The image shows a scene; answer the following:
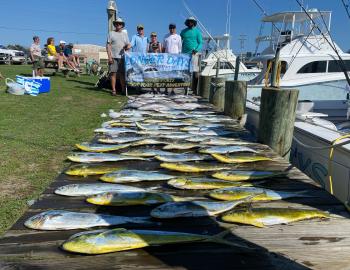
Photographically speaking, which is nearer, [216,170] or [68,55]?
[216,170]

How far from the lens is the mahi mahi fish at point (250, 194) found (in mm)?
3141

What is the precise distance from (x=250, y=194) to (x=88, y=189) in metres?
1.39

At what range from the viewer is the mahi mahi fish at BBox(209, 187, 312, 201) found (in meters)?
3.14

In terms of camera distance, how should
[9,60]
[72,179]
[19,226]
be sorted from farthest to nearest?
1. [9,60]
2. [72,179]
3. [19,226]

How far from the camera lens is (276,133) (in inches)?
189

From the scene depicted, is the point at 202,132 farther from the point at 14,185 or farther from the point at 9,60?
the point at 9,60

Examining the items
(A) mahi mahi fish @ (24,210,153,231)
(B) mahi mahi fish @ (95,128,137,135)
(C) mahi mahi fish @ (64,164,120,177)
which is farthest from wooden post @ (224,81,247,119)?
(A) mahi mahi fish @ (24,210,153,231)

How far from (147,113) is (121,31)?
4073mm

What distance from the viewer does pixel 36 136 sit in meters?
6.03

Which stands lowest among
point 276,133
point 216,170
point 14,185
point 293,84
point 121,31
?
point 14,185

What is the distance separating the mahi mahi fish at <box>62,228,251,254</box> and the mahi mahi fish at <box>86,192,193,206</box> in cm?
55

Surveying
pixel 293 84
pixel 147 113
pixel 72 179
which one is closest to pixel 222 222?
pixel 72 179

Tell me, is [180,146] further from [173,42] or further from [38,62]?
[38,62]

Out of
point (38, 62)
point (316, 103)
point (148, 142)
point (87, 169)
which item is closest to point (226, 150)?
point (148, 142)
